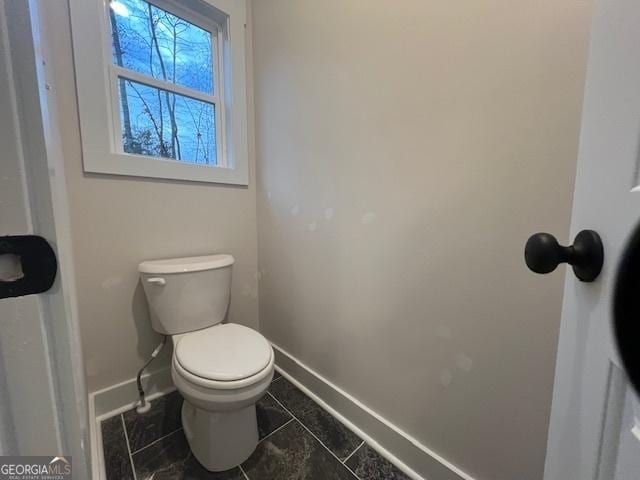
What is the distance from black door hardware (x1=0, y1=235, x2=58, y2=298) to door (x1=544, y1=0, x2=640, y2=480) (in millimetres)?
521

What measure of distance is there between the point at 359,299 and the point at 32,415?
0.91m

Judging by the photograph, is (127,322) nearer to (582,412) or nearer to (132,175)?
(132,175)

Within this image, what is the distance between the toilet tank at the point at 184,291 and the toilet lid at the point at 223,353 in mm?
90

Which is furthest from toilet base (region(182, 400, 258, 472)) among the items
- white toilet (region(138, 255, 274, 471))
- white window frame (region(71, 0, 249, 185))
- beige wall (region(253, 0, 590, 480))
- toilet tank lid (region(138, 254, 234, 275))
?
white window frame (region(71, 0, 249, 185))

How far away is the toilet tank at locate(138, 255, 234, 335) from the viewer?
1069 mm

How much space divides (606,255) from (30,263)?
1.93ft

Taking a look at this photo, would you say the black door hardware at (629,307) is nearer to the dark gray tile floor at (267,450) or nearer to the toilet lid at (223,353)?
the toilet lid at (223,353)

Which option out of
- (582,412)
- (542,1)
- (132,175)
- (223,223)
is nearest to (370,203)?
(542,1)

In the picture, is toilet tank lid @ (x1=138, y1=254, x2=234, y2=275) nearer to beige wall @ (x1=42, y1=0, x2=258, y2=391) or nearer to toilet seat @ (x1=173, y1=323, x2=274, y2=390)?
beige wall @ (x1=42, y1=0, x2=258, y2=391)

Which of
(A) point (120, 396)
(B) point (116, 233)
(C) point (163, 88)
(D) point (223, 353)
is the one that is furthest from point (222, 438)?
(C) point (163, 88)

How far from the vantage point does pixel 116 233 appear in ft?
3.61

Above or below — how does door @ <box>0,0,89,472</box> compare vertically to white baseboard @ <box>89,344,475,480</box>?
above

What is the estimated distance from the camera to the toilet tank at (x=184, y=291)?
1069 millimetres

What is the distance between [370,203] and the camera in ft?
3.17
